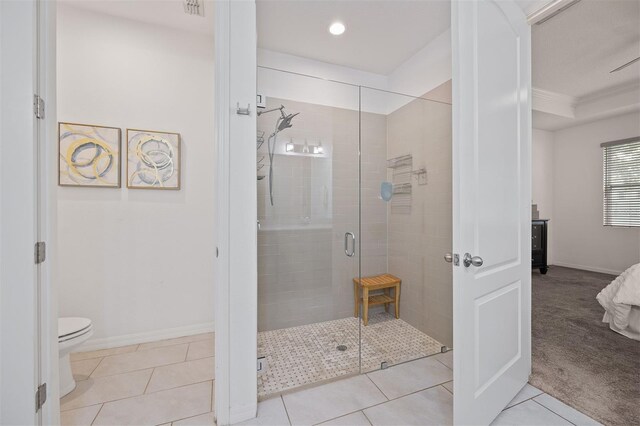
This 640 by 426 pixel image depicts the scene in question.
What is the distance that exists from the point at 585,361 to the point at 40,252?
348 centimetres

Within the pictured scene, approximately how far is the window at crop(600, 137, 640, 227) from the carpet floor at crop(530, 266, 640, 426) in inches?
86.0

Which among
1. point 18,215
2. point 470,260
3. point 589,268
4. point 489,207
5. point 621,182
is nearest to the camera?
point 18,215

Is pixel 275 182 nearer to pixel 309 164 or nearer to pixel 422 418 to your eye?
pixel 309 164

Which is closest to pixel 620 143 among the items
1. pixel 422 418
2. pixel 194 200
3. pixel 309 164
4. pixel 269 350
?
pixel 309 164

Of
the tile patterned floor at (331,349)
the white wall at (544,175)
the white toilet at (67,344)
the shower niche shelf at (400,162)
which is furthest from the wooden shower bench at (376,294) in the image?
the white wall at (544,175)

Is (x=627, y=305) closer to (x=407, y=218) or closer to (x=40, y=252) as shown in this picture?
(x=407, y=218)

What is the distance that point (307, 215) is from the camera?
2.66 metres

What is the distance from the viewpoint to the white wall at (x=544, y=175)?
5.30 metres

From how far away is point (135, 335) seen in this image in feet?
7.84

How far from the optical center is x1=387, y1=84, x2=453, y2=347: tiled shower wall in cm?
240

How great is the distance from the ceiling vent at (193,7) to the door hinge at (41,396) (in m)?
2.62

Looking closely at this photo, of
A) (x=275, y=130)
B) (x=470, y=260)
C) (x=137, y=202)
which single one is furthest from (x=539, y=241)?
(x=137, y=202)

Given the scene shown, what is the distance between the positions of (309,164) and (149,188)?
1482 mm

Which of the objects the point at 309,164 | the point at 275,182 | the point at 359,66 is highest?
the point at 359,66
